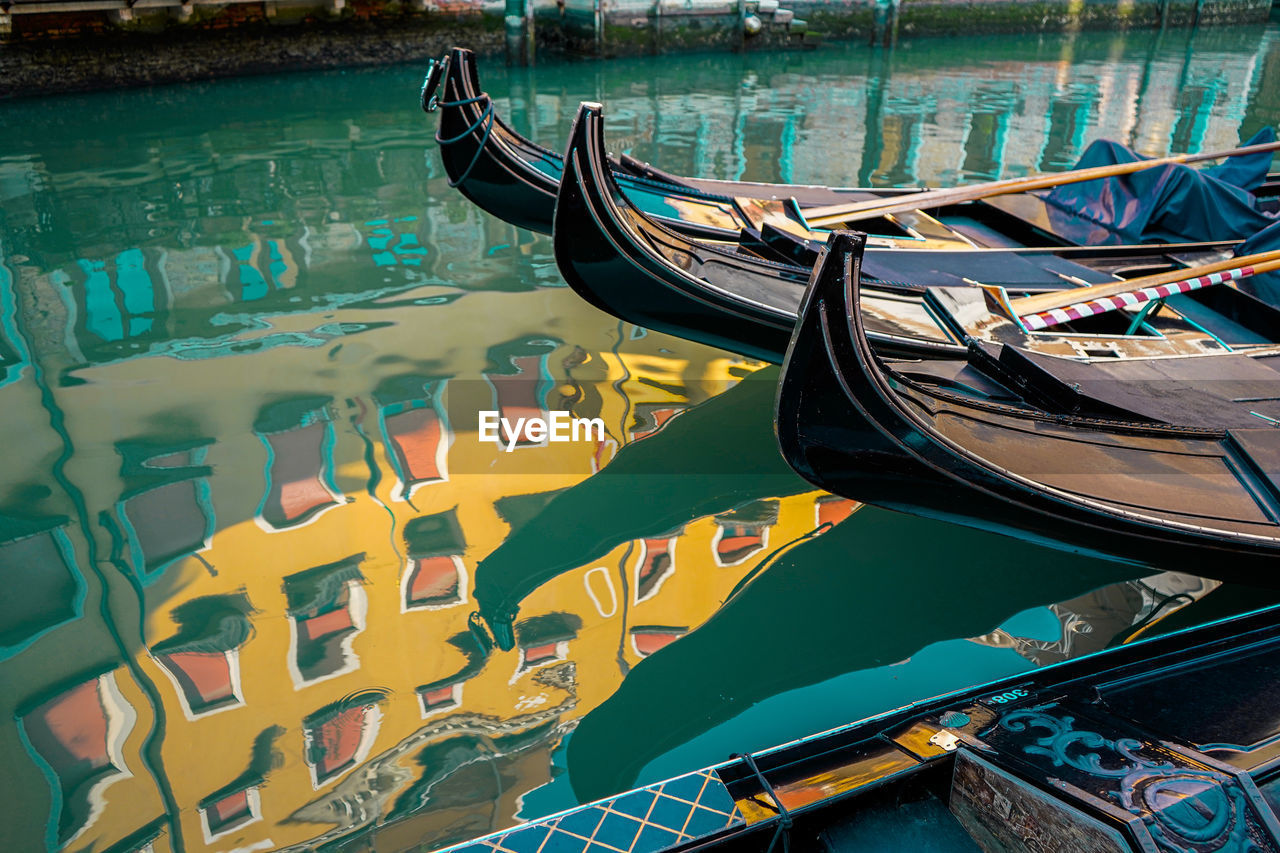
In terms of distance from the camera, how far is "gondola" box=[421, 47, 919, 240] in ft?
13.6

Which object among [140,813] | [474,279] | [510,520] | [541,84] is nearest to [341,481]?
[510,520]

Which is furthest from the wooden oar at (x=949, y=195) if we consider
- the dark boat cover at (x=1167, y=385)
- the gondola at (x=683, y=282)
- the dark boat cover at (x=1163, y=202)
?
the dark boat cover at (x=1167, y=385)

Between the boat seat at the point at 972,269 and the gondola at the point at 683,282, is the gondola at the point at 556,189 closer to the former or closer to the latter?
the boat seat at the point at 972,269

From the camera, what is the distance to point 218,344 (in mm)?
4027

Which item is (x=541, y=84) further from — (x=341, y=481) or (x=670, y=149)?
(x=341, y=481)

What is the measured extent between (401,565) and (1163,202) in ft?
11.6

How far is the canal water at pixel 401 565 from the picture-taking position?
6.84 feet

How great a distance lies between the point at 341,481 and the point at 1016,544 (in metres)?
2.14

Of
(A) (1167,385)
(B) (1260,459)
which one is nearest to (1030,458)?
(B) (1260,459)

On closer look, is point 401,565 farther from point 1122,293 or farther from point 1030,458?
point 1122,293

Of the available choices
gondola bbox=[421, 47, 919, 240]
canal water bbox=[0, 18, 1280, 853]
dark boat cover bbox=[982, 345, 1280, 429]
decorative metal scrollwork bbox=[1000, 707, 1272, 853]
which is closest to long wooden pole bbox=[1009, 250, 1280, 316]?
dark boat cover bbox=[982, 345, 1280, 429]

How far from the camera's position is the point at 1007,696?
1.70 meters

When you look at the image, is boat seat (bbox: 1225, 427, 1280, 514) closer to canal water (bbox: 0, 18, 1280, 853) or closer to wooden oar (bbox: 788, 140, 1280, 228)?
canal water (bbox: 0, 18, 1280, 853)

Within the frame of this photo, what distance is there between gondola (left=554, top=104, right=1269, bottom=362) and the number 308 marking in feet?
4.62
